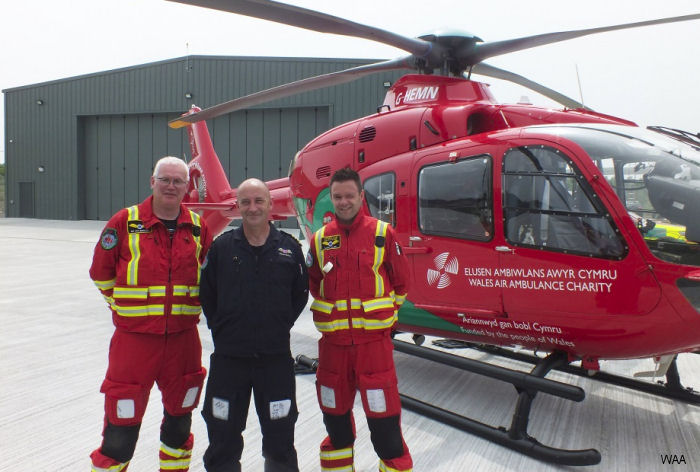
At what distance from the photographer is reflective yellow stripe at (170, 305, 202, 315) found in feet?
8.13

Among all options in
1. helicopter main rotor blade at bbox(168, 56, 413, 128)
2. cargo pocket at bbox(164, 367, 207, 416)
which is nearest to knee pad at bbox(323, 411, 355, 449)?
cargo pocket at bbox(164, 367, 207, 416)

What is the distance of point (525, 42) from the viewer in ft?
13.9

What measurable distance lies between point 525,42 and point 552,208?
1.71 m

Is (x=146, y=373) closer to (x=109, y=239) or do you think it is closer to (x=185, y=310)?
(x=185, y=310)

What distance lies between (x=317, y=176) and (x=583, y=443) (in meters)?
3.11

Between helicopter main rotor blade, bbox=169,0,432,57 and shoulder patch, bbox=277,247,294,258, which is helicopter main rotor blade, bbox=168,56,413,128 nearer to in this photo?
helicopter main rotor blade, bbox=169,0,432,57

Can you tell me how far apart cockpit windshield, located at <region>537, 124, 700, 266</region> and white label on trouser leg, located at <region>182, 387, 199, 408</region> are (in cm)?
261

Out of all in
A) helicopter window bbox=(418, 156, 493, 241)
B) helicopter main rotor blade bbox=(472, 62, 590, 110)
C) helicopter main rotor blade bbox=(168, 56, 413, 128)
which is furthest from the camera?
helicopter main rotor blade bbox=(472, 62, 590, 110)

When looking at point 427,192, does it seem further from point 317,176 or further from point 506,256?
point 317,176

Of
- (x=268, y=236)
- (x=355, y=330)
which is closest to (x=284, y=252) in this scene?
(x=268, y=236)

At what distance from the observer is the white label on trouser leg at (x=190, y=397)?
256 cm

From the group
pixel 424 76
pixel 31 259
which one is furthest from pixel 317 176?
pixel 31 259

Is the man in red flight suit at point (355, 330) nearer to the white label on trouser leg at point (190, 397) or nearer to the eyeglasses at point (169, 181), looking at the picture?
the white label on trouser leg at point (190, 397)

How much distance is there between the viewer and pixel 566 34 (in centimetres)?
397
